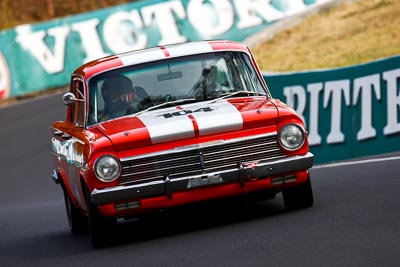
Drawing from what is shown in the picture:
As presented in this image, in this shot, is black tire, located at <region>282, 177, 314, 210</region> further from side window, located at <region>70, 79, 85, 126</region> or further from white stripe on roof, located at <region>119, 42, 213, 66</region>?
side window, located at <region>70, 79, 85, 126</region>


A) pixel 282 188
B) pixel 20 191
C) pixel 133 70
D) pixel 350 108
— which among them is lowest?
pixel 20 191

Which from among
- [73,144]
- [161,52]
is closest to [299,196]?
[161,52]

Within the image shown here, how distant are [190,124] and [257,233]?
39.3 inches

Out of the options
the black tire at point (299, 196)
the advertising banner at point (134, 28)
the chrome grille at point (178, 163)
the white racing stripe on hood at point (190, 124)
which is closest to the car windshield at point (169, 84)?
the white racing stripe on hood at point (190, 124)

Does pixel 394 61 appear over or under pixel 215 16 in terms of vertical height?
over

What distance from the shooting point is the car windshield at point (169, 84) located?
368 inches

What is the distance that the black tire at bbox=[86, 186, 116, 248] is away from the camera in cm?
871

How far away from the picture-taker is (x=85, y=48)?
1051 inches

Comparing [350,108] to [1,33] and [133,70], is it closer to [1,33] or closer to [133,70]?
[133,70]

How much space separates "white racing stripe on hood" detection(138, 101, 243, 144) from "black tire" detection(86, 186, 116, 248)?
28.9 inches

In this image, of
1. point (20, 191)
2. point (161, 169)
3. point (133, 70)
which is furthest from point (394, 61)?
point (20, 191)

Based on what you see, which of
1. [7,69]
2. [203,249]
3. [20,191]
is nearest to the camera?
[203,249]

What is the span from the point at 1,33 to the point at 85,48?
6.40 feet

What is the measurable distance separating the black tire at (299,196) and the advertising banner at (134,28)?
1773 cm
